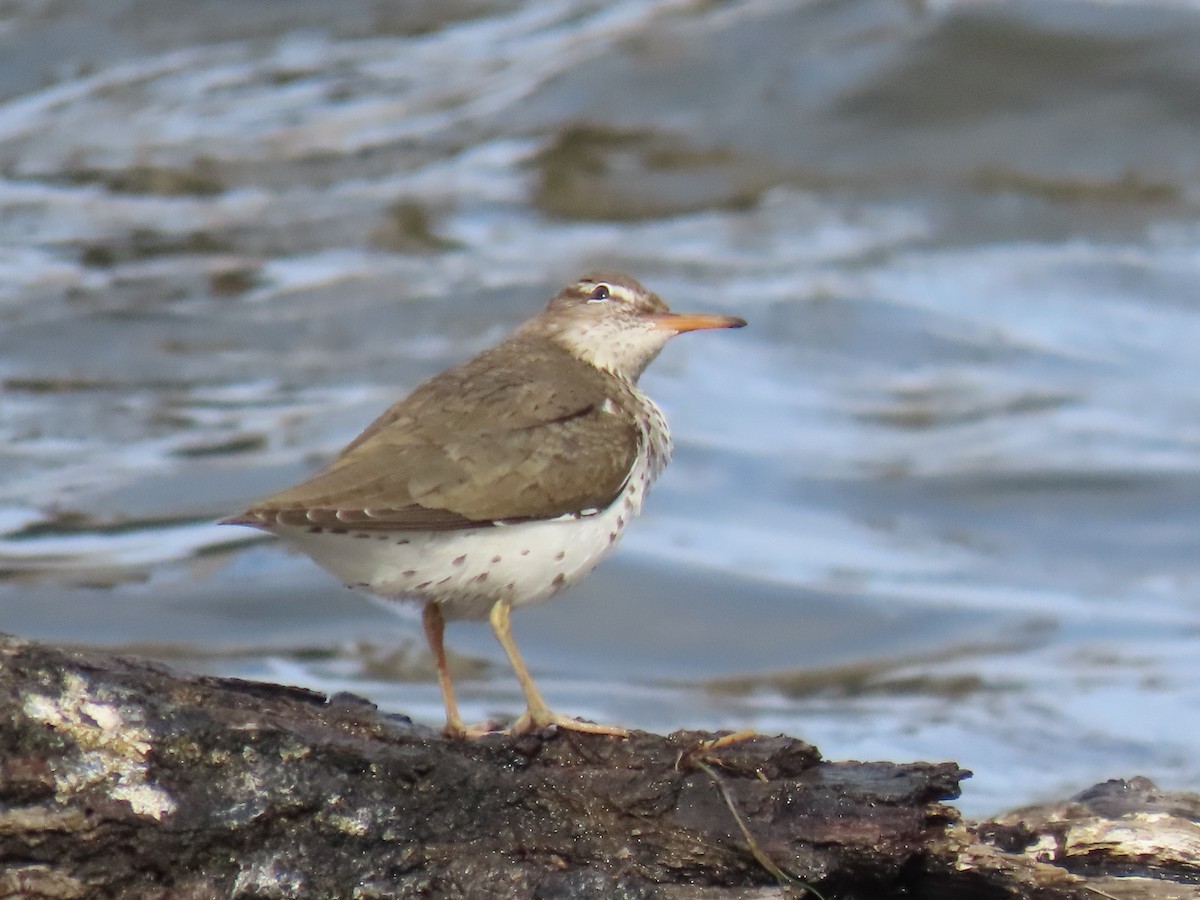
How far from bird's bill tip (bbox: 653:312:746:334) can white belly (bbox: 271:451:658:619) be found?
1513mm

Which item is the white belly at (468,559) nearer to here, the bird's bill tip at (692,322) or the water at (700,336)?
the bird's bill tip at (692,322)

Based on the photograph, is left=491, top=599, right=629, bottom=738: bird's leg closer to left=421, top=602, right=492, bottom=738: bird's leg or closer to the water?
left=421, top=602, right=492, bottom=738: bird's leg

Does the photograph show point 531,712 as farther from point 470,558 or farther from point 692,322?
point 692,322

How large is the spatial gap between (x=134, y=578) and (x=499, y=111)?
11.5 meters

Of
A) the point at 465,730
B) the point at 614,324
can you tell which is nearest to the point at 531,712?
the point at 465,730

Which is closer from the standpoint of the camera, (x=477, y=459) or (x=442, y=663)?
(x=477, y=459)

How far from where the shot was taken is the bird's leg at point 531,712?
20.2ft

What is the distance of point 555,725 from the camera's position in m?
6.05

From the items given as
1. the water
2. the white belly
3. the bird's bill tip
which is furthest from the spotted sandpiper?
the water

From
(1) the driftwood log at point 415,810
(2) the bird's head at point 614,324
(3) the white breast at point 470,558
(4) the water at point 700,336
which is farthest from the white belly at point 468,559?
(4) the water at point 700,336

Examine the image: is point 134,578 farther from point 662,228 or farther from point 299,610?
point 662,228

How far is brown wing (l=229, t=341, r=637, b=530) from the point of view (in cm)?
652

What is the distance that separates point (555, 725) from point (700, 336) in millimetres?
15166

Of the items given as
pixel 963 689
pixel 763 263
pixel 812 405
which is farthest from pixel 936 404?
pixel 963 689
